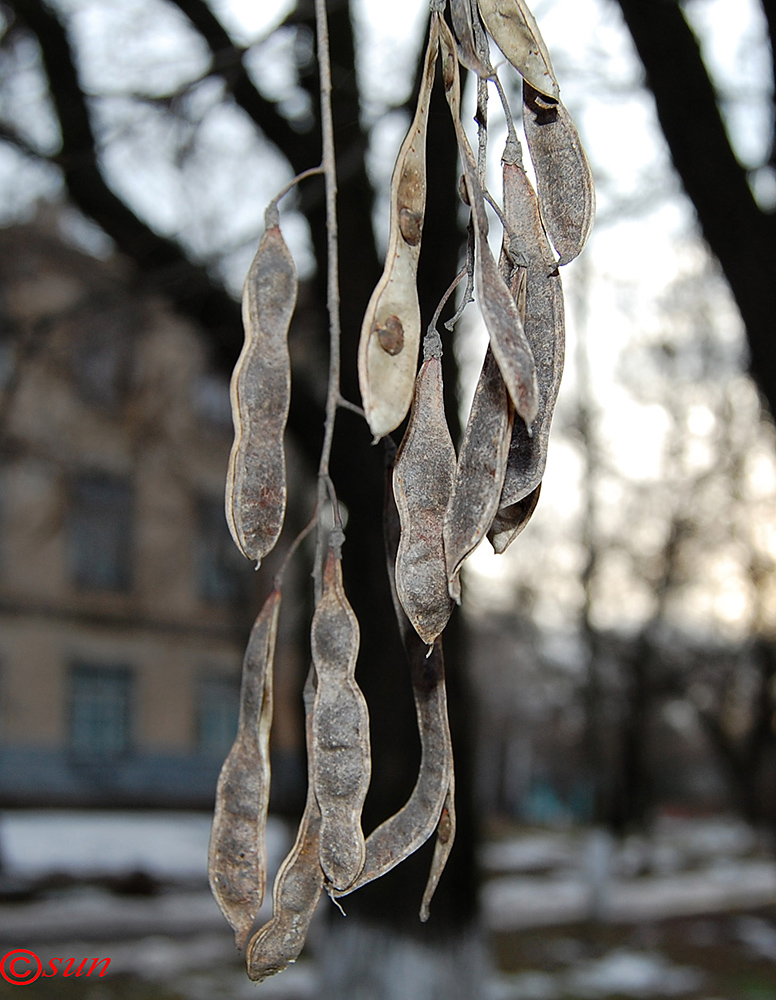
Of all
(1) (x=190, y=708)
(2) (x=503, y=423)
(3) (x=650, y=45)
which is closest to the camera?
(2) (x=503, y=423)

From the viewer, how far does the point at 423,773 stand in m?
1.08

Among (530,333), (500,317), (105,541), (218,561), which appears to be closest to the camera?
(500,317)

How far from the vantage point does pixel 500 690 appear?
137 ft

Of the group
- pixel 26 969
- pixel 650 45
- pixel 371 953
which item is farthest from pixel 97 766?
pixel 650 45

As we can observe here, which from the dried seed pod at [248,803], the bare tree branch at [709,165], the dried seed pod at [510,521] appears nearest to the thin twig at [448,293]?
the dried seed pod at [510,521]

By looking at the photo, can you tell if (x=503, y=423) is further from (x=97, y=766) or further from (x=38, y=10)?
(x=97, y=766)

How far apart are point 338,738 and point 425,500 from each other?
254 mm

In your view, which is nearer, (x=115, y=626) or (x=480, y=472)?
(x=480, y=472)

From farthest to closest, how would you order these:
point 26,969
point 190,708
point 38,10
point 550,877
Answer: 1. point 190,708
2. point 550,877
3. point 26,969
4. point 38,10

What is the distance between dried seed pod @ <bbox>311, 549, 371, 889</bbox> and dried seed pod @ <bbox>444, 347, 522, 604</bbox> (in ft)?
0.52

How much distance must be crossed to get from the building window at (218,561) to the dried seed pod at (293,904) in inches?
316

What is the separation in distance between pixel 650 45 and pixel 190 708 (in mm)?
21285

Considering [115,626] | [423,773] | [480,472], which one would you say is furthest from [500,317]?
[115,626]

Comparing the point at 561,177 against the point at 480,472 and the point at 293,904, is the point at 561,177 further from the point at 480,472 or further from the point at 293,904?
the point at 293,904
